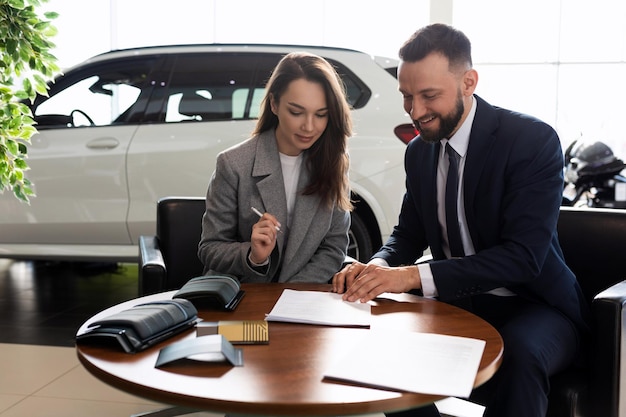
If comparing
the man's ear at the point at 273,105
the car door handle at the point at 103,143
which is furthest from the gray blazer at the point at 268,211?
the car door handle at the point at 103,143

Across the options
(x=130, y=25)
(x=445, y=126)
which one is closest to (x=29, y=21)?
(x=445, y=126)

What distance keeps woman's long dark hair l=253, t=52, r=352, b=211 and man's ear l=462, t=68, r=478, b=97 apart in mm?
432

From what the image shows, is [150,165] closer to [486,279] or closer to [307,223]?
[307,223]

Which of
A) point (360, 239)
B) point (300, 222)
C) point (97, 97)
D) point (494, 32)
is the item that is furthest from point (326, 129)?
point (494, 32)

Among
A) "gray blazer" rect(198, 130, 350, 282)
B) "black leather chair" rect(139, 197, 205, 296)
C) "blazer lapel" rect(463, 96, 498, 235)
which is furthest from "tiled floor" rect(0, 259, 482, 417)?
"blazer lapel" rect(463, 96, 498, 235)

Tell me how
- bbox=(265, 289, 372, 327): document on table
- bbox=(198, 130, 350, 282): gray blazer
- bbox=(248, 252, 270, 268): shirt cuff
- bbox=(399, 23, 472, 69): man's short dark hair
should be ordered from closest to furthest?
bbox=(265, 289, 372, 327): document on table, bbox=(399, 23, 472, 69): man's short dark hair, bbox=(248, 252, 270, 268): shirt cuff, bbox=(198, 130, 350, 282): gray blazer

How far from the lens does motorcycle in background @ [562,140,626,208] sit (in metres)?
5.03

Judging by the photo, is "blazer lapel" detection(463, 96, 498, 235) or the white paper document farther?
"blazer lapel" detection(463, 96, 498, 235)

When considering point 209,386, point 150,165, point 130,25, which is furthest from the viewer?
point 130,25

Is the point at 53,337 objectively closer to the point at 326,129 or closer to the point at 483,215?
the point at 326,129

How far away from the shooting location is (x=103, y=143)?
13.0ft

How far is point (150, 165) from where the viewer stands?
12.8 ft

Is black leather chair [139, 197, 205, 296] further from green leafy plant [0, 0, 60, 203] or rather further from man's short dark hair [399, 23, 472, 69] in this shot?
man's short dark hair [399, 23, 472, 69]

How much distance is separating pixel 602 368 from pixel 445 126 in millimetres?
715
